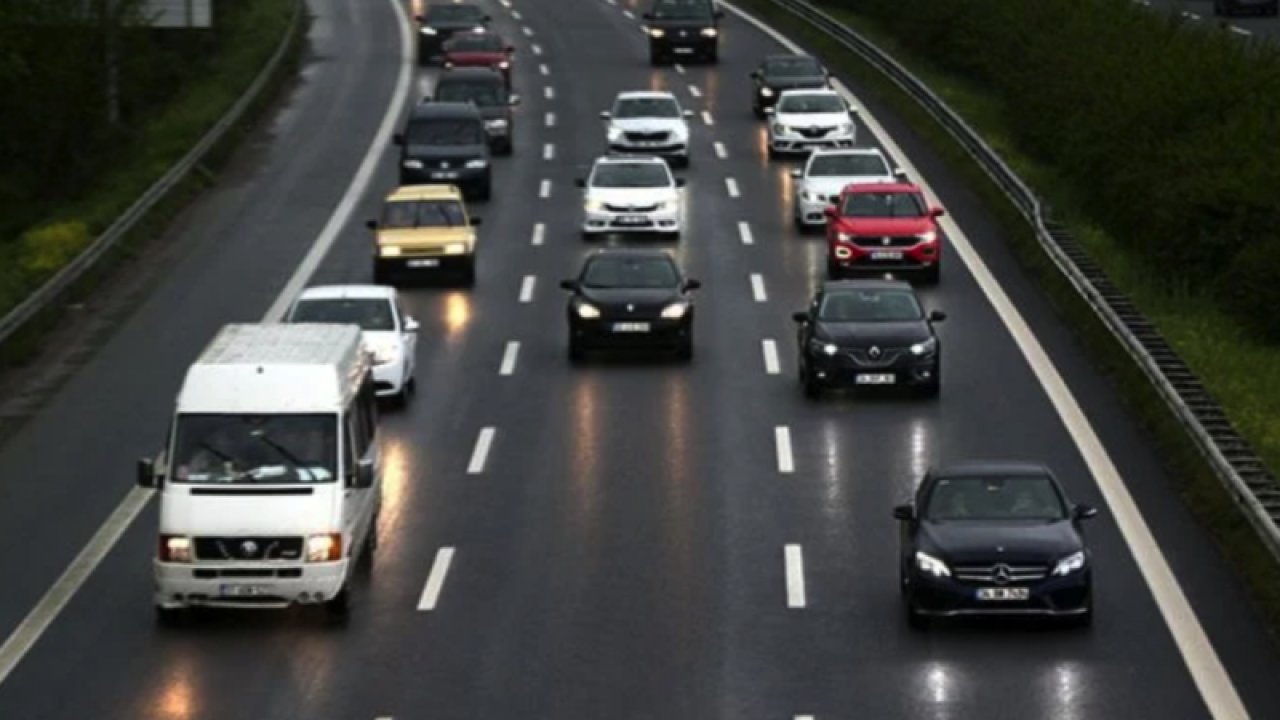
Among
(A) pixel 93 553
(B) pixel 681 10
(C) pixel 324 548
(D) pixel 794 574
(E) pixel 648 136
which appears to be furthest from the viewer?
(B) pixel 681 10

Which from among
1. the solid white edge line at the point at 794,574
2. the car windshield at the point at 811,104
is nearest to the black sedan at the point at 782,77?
the car windshield at the point at 811,104

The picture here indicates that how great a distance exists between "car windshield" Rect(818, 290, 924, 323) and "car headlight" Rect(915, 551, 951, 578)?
13.4 metres

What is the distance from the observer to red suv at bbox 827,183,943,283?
4931 cm

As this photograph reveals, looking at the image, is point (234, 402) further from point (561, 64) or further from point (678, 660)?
point (561, 64)

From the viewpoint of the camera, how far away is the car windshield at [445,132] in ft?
199

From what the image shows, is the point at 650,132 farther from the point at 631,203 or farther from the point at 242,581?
the point at 242,581

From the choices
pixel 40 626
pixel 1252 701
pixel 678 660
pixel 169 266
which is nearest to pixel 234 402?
pixel 40 626

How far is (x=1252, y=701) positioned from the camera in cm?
2512

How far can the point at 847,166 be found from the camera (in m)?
56.1

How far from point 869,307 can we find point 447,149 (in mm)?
20714

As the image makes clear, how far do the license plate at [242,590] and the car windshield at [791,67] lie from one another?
4558 cm

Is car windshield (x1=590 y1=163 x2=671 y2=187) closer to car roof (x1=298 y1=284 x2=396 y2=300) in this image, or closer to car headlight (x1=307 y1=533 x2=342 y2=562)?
car roof (x1=298 y1=284 x2=396 y2=300)

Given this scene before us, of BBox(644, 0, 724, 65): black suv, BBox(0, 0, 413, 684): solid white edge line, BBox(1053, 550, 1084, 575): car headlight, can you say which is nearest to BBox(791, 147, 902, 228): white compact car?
BBox(0, 0, 413, 684): solid white edge line

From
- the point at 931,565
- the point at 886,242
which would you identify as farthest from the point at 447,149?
the point at 931,565
